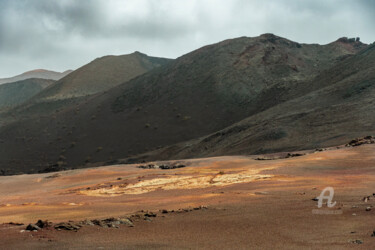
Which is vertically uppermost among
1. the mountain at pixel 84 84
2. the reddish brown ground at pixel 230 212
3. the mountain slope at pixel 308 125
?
the mountain at pixel 84 84

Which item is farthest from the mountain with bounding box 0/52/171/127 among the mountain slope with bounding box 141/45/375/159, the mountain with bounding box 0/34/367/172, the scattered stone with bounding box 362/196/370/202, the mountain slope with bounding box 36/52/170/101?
the scattered stone with bounding box 362/196/370/202

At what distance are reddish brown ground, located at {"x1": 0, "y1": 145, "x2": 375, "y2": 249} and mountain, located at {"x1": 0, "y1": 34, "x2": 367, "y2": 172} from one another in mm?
26055

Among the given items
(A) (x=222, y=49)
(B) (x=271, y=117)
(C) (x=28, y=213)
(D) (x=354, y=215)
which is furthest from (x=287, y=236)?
(A) (x=222, y=49)

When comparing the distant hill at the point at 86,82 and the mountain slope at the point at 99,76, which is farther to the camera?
the mountain slope at the point at 99,76

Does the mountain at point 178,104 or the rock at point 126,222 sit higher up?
the mountain at point 178,104

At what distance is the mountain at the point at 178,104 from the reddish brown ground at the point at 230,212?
26.1 meters

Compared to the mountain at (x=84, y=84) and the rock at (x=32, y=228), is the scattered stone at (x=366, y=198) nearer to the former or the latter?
the rock at (x=32, y=228)

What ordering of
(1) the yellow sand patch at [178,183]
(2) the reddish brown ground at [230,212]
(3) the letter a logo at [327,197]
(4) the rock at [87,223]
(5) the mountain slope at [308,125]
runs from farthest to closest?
(5) the mountain slope at [308,125], (1) the yellow sand patch at [178,183], (3) the letter a logo at [327,197], (4) the rock at [87,223], (2) the reddish brown ground at [230,212]

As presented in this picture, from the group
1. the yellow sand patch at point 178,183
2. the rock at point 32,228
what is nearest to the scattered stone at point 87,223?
the rock at point 32,228

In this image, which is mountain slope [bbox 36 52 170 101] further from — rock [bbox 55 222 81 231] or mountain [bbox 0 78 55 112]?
rock [bbox 55 222 81 231]

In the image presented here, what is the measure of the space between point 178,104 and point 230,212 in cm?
5215

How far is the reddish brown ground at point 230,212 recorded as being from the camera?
270 inches

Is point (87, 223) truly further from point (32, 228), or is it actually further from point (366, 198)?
point (366, 198)

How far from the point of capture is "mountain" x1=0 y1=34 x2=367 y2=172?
5253 centimetres
